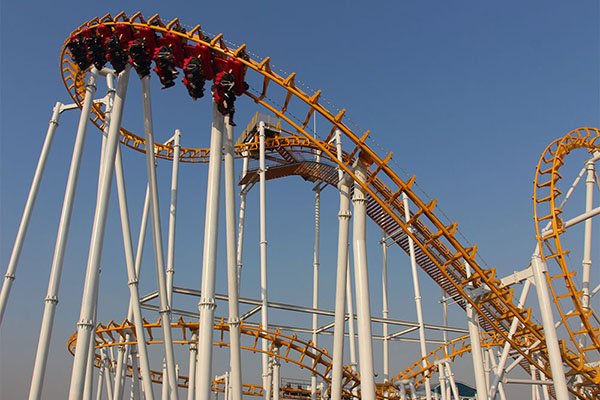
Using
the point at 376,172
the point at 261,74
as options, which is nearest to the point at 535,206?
the point at 376,172

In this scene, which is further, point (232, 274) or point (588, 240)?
point (588, 240)

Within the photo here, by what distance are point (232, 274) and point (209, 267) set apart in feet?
2.27

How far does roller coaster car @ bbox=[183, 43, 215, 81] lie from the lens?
930 cm

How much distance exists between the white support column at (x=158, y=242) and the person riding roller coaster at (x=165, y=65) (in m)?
0.84

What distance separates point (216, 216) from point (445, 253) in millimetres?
5285

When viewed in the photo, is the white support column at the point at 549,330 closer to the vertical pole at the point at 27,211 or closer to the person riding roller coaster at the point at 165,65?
the person riding roller coaster at the point at 165,65

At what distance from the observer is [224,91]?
916cm

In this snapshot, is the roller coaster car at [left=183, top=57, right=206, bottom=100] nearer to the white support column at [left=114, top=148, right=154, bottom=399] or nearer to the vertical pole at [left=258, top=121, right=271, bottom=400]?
the white support column at [left=114, top=148, right=154, bottom=399]

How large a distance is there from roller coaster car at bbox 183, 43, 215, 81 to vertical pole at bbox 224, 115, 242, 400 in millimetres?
783

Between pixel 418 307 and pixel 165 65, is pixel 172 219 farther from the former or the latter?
pixel 418 307

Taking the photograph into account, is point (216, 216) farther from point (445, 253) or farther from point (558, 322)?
point (558, 322)

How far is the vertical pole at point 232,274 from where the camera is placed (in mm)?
8820

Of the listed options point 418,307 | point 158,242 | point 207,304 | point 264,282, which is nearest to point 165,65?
point 158,242

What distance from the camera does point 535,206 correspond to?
13.2m
